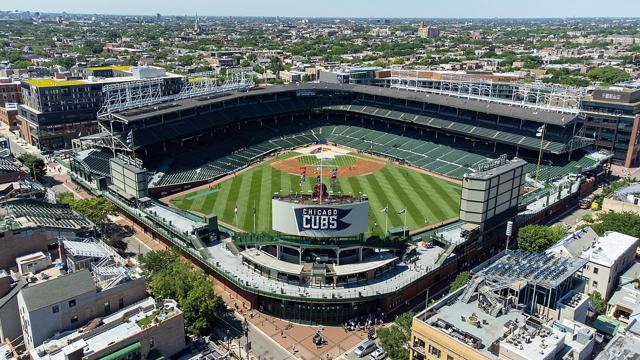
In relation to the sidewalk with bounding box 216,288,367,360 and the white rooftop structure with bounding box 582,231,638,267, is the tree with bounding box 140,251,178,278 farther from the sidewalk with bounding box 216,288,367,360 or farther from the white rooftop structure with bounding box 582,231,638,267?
the white rooftop structure with bounding box 582,231,638,267

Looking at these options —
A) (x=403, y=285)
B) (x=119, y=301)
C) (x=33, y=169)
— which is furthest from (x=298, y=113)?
(x=119, y=301)

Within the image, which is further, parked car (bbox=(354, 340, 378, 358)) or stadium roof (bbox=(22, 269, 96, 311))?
parked car (bbox=(354, 340, 378, 358))

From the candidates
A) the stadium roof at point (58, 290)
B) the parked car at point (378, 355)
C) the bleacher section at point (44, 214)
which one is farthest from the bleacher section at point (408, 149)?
the stadium roof at point (58, 290)

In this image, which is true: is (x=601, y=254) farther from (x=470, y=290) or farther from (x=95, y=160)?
(x=95, y=160)

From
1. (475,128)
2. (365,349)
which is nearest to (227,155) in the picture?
(475,128)

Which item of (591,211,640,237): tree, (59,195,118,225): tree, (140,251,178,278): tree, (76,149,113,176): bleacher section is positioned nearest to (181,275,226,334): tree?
(140,251,178,278): tree

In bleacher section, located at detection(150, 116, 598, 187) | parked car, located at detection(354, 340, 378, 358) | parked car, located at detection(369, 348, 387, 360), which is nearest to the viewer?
parked car, located at detection(369, 348, 387, 360)

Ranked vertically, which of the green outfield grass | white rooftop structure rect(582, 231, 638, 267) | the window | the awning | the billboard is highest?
the billboard
